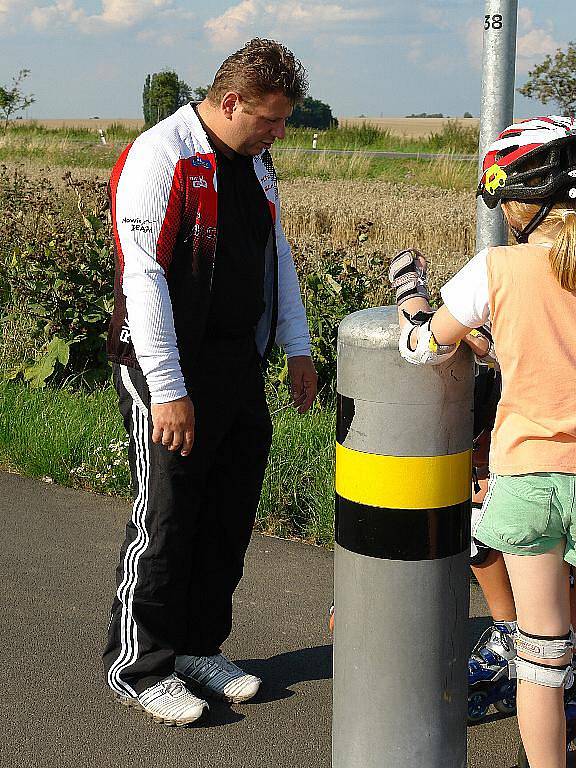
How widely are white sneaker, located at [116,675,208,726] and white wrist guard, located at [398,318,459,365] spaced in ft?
5.07

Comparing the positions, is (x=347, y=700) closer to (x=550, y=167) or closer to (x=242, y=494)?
(x=242, y=494)

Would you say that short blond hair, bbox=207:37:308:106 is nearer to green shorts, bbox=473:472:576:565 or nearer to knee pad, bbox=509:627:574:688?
green shorts, bbox=473:472:576:565

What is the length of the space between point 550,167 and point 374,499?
0.93 meters

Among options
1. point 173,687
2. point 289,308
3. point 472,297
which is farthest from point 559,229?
point 173,687

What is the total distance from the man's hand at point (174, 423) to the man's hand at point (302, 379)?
0.69 metres

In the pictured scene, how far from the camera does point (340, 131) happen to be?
39438 millimetres

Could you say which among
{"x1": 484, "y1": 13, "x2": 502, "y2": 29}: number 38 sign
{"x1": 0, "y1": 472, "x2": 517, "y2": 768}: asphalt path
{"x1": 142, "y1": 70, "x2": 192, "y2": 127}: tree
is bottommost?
{"x1": 0, "y1": 472, "x2": 517, "y2": 768}: asphalt path

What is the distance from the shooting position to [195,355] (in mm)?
3482

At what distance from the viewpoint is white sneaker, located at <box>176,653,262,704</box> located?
3.71 metres

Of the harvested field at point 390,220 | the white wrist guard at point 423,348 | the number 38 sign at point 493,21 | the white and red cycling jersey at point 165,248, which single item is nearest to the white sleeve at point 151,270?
the white and red cycling jersey at point 165,248

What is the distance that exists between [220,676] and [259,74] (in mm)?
2010

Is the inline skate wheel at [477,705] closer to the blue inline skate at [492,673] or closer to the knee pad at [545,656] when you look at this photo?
the blue inline skate at [492,673]

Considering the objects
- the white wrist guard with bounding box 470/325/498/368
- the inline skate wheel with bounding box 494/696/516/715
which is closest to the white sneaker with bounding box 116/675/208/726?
A: the inline skate wheel with bounding box 494/696/516/715

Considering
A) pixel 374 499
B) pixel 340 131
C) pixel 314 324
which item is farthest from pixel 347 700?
pixel 340 131
